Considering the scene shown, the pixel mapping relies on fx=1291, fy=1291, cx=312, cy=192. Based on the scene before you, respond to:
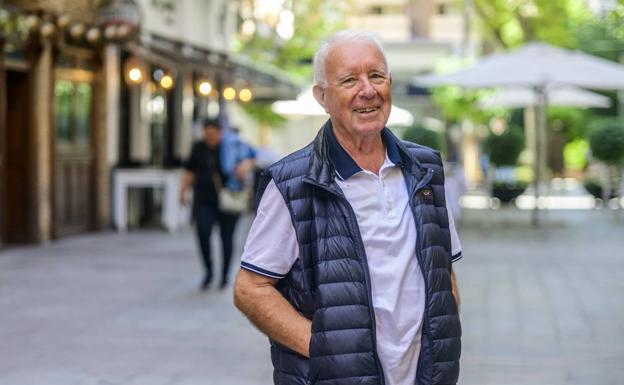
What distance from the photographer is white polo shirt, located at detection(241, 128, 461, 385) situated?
3381 millimetres

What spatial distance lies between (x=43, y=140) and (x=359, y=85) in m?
14.2

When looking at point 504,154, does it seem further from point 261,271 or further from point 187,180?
point 261,271

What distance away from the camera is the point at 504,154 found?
29.2 m

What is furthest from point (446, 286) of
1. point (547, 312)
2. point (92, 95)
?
point (92, 95)

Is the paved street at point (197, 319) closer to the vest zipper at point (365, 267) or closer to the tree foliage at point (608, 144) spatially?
the vest zipper at point (365, 267)

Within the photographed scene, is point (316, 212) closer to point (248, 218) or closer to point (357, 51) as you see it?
point (357, 51)

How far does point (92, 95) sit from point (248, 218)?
16.9 feet

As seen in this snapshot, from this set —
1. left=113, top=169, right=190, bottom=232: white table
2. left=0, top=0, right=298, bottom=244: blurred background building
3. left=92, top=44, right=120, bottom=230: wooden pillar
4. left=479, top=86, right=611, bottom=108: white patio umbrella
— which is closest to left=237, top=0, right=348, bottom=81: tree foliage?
left=479, top=86, right=611, bottom=108: white patio umbrella

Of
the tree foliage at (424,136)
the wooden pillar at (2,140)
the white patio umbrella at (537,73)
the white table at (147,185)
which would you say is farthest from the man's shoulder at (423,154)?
the tree foliage at (424,136)

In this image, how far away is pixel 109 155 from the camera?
1983 centimetres

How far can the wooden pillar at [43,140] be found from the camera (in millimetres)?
16828

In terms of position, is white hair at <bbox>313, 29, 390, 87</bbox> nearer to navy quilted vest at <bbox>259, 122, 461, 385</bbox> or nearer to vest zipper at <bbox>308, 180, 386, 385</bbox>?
navy quilted vest at <bbox>259, 122, 461, 385</bbox>

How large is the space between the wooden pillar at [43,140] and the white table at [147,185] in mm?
2396

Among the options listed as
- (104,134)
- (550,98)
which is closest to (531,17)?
(550,98)
